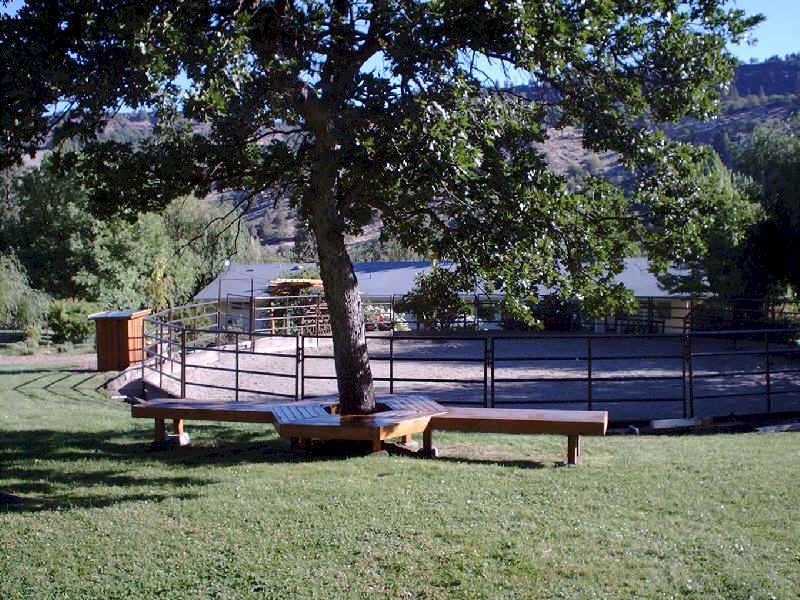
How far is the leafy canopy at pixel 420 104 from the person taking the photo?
7133 millimetres

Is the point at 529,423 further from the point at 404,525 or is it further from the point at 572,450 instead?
the point at 404,525

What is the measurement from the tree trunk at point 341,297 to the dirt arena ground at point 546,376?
8.17 ft

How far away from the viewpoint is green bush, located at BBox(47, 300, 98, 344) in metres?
29.9

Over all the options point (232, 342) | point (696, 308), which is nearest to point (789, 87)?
point (696, 308)

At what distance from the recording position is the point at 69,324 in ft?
98.3

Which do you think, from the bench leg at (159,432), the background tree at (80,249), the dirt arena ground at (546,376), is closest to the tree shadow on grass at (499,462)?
the dirt arena ground at (546,376)

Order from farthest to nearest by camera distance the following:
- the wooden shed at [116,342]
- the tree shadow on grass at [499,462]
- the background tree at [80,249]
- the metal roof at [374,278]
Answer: the background tree at [80,249], the metal roof at [374,278], the wooden shed at [116,342], the tree shadow on grass at [499,462]

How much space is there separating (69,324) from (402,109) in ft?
84.5

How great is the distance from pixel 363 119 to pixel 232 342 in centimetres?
1748

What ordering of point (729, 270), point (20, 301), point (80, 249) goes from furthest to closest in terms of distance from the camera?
point (80, 249) → point (20, 301) → point (729, 270)

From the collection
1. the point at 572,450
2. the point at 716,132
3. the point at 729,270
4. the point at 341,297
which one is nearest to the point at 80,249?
the point at 729,270

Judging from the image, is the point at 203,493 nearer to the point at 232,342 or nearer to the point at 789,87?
the point at 232,342

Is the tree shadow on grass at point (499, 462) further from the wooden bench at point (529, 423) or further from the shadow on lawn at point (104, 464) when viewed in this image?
the shadow on lawn at point (104, 464)

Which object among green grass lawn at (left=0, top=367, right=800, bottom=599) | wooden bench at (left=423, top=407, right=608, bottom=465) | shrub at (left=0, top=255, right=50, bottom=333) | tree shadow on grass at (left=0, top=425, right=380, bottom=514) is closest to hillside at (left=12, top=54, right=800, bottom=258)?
shrub at (left=0, top=255, right=50, bottom=333)
